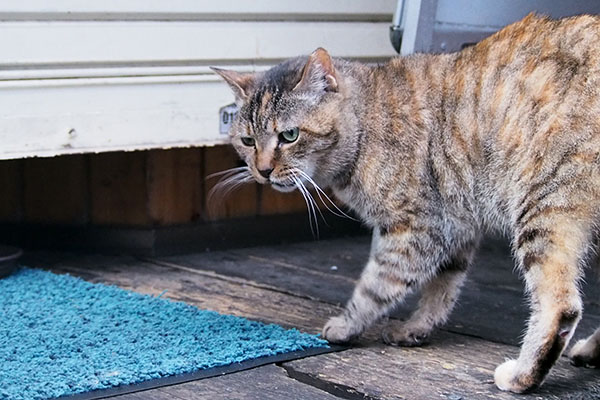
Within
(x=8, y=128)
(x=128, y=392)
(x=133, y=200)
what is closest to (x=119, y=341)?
(x=128, y=392)

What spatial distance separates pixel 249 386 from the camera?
2.07 meters

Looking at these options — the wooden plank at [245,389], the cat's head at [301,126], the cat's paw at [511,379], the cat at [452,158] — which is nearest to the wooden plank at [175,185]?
the cat at [452,158]

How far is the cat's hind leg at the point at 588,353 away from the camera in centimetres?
224

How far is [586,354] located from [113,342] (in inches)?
45.1

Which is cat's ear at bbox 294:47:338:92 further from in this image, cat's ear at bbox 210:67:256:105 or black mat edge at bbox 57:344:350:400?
black mat edge at bbox 57:344:350:400

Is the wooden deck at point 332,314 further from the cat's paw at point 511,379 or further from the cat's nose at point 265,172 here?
the cat's nose at point 265,172

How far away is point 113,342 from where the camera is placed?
233 centimetres

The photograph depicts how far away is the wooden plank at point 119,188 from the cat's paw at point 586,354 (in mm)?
1610

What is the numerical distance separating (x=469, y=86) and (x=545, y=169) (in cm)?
35

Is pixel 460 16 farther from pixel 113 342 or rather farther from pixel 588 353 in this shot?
pixel 113 342

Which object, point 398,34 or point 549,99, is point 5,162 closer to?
point 398,34

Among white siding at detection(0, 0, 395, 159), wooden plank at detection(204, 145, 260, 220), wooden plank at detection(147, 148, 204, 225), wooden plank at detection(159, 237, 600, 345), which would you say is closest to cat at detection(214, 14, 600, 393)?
wooden plank at detection(159, 237, 600, 345)

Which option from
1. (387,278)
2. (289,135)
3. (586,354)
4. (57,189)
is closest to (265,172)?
(289,135)

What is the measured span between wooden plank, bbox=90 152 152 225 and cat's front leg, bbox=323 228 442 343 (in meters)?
1.17
